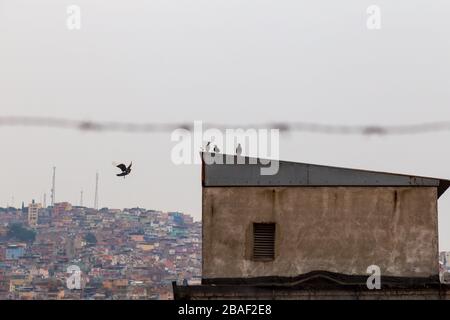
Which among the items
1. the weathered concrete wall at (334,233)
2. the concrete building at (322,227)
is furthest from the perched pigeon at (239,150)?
the weathered concrete wall at (334,233)

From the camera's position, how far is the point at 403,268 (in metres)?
28.6

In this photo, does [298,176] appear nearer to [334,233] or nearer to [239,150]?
[334,233]

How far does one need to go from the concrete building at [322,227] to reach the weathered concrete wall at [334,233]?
0.03m

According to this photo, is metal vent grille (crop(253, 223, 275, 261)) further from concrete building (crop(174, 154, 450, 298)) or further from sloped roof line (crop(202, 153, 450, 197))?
sloped roof line (crop(202, 153, 450, 197))

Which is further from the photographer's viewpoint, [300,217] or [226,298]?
[300,217]

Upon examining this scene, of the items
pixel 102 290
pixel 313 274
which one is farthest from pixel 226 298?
pixel 102 290

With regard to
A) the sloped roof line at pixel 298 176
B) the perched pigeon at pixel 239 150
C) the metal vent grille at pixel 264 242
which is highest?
the perched pigeon at pixel 239 150

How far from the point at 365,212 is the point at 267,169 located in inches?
125

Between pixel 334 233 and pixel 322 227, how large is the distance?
1.29 feet

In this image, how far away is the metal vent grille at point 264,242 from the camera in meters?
28.8

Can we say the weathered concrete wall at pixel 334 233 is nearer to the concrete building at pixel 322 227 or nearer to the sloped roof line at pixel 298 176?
the concrete building at pixel 322 227

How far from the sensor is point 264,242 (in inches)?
1131
